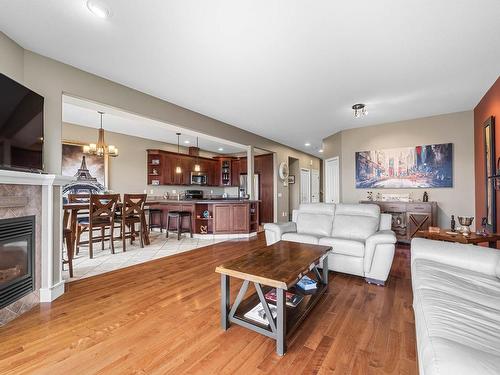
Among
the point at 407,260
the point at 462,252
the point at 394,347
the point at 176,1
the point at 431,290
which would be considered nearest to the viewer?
the point at 431,290

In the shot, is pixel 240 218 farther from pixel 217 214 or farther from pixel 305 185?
pixel 305 185

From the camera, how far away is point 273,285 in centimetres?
154

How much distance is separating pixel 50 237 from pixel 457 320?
3.29m

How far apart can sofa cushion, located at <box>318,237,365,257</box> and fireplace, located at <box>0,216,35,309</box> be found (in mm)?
3130

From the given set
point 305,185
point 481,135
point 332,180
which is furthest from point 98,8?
point 305,185

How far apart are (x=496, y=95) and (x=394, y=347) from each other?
348 cm

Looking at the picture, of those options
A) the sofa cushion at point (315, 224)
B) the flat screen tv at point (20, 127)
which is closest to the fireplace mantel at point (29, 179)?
the flat screen tv at point (20, 127)

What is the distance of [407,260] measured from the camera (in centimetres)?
356

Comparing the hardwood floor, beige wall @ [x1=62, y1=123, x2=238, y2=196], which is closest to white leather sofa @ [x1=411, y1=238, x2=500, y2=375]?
the hardwood floor

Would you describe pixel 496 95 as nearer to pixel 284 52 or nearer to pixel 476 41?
pixel 476 41

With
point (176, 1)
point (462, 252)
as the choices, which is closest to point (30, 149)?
point (176, 1)

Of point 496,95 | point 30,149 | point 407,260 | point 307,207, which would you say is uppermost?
point 496,95

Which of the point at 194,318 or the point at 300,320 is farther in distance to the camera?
the point at 194,318

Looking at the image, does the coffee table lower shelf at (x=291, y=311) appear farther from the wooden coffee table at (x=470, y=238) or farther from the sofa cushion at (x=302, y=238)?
the wooden coffee table at (x=470, y=238)
